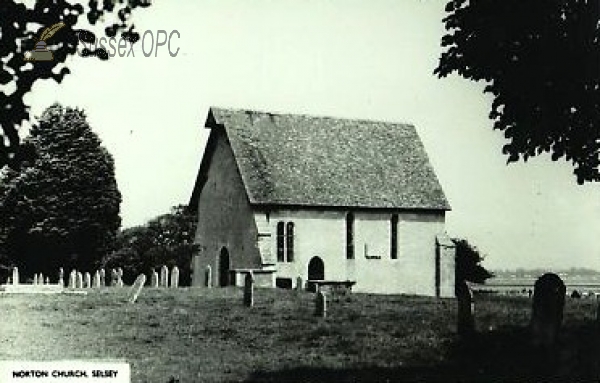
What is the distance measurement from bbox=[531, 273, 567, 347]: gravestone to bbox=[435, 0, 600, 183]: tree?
246 cm

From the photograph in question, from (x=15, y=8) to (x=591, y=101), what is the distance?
1002 centimetres

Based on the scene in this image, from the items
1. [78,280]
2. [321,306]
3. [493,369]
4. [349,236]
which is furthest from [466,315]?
[349,236]

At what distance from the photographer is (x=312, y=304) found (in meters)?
24.5

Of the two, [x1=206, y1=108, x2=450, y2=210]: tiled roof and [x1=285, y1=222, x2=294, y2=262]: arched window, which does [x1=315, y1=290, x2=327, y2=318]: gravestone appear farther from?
[x1=285, y1=222, x2=294, y2=262]: arched window

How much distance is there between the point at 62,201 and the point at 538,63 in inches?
1258

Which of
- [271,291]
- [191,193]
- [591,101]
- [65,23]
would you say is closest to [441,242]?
[191,193]

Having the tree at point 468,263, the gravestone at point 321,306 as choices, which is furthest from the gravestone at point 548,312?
the tree at point 468,263

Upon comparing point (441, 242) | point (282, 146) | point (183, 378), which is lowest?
point (183, 378)

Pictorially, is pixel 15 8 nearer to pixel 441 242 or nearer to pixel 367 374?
pixel 367 374

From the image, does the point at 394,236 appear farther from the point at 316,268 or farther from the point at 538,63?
the point at 538,63

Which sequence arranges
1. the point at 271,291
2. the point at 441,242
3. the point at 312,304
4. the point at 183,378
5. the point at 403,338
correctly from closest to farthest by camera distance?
the point at 183,378, the point at 403,338, the point at 312,304, the point at 271,291, the point at 441,242

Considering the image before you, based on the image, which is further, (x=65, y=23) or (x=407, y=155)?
(x=407, y=155)

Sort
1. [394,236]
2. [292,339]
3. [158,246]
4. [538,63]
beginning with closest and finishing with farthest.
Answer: [538,63], [292,339], [394,236], [158,246]

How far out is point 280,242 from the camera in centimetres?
4116
